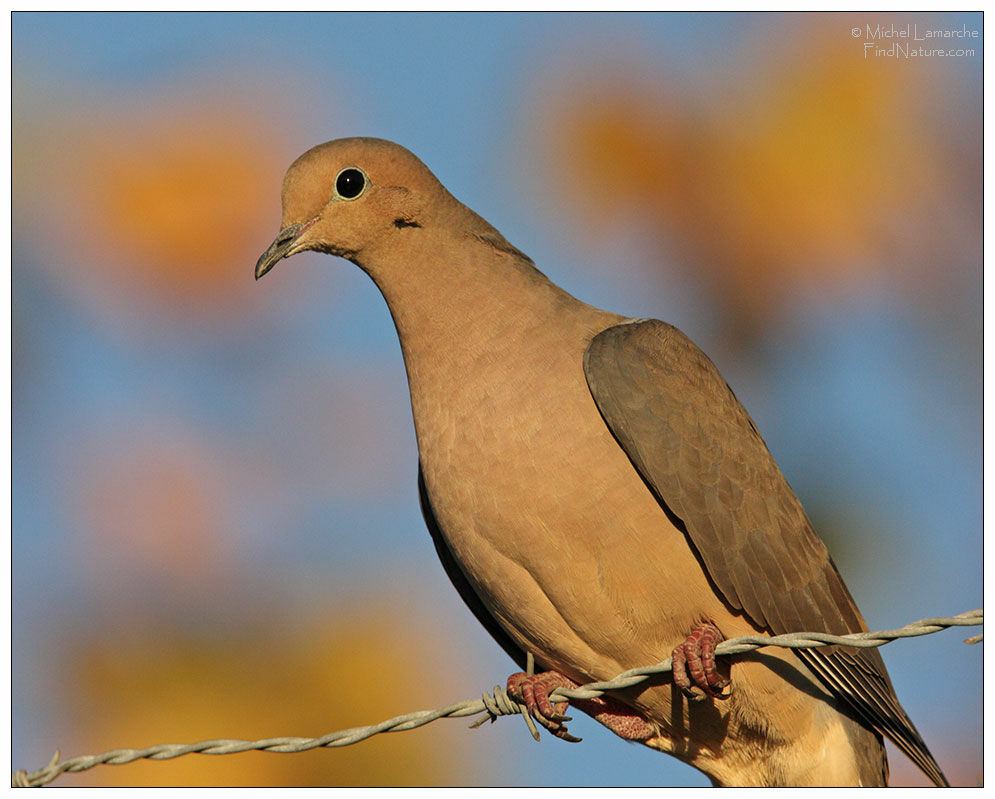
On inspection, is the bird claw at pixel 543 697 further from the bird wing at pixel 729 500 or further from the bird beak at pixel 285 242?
the bird beak at pixel 285 242

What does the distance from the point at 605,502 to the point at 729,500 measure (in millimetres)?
511

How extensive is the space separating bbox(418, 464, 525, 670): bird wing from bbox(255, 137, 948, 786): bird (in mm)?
266

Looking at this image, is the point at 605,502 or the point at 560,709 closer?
the point at 605,502

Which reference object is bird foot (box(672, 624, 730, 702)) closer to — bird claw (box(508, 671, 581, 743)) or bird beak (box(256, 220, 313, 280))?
bird claw (box(508, 671, 581, 743))

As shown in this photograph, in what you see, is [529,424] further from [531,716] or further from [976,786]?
[976,786]

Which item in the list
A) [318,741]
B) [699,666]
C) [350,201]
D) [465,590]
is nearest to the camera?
[318,741]

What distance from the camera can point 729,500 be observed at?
412 centimetres

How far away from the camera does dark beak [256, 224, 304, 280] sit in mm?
4465

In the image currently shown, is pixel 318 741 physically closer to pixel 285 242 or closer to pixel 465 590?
pixel 465 590

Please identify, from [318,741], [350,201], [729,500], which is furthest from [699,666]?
[350,201]

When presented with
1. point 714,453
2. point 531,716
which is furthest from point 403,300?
point 531,716

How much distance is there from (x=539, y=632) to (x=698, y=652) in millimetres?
565

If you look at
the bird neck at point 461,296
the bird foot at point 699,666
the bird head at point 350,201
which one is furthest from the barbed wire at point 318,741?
the bird head at point 350,201

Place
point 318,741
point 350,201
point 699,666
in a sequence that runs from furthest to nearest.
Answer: point 350,201 < point 699,666 < point 318,741
